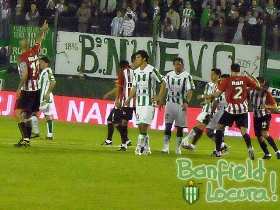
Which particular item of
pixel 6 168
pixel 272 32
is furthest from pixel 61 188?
pixel 272 32

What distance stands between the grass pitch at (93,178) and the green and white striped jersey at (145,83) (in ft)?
3.92

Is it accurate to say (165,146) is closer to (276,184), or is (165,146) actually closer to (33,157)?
(33,157)

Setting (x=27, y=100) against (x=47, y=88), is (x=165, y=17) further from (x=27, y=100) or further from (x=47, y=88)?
(x=27, y=100)

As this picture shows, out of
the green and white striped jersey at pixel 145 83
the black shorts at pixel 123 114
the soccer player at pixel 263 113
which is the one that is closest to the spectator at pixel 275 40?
the soccer player at pixel 263 113

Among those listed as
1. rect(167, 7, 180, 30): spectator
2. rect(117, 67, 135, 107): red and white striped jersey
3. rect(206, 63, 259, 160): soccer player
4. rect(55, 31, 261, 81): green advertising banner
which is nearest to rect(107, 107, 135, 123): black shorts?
rect(117, 67, 135, 107): red and white striped jersey

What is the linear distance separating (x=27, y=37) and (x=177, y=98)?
11406mm

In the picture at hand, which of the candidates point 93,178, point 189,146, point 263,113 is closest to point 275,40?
point 189,146

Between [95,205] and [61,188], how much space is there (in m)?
1.66

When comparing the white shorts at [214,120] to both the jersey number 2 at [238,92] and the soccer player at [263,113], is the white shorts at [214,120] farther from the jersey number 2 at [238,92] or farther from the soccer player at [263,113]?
the jersey number 2 at [238,92]

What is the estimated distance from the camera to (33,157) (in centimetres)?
2144

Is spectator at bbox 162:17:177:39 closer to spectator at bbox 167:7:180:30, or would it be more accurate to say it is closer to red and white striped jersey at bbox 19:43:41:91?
spectator at bbox 167:7:180:30

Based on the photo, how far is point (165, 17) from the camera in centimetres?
3488

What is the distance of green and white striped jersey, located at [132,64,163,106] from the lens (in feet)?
75.5

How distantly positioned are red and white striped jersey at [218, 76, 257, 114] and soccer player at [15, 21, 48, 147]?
161 inches
